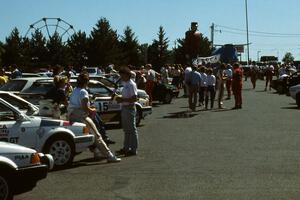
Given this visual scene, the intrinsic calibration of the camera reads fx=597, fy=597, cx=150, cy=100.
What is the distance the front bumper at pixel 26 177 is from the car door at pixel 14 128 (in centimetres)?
202

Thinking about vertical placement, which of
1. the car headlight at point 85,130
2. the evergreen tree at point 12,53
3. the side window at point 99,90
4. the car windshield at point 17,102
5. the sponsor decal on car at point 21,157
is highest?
the evergreen tree at point 12,53

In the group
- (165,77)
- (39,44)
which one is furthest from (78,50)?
(165,77)

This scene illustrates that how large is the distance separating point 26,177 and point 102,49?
220 ft

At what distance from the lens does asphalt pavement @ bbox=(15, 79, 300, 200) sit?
791 centimetres

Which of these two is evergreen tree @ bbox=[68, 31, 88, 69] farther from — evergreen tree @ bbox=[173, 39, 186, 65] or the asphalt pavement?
the asphalt pavement

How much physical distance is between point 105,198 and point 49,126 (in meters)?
2.57

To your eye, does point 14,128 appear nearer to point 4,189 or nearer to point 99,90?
point 4,189

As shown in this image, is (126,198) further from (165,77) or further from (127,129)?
(165,77)

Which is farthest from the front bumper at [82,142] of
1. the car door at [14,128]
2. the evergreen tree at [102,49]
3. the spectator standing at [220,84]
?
the evergreen tree at [102,49]

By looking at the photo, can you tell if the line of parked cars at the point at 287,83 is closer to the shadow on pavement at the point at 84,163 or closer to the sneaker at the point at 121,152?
the sneaker at the point at 121,152

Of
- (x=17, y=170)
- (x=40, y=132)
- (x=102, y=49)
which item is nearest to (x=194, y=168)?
(x=40, y=132)

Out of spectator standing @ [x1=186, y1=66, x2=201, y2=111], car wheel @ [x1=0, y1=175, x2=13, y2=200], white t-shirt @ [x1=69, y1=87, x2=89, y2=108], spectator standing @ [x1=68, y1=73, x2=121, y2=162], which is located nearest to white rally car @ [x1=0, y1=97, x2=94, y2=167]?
spectator standing @ [x1=68, y1=73, x2=121, y2=162]

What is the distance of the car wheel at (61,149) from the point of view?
32.5 ft

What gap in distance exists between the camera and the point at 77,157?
11656mm
